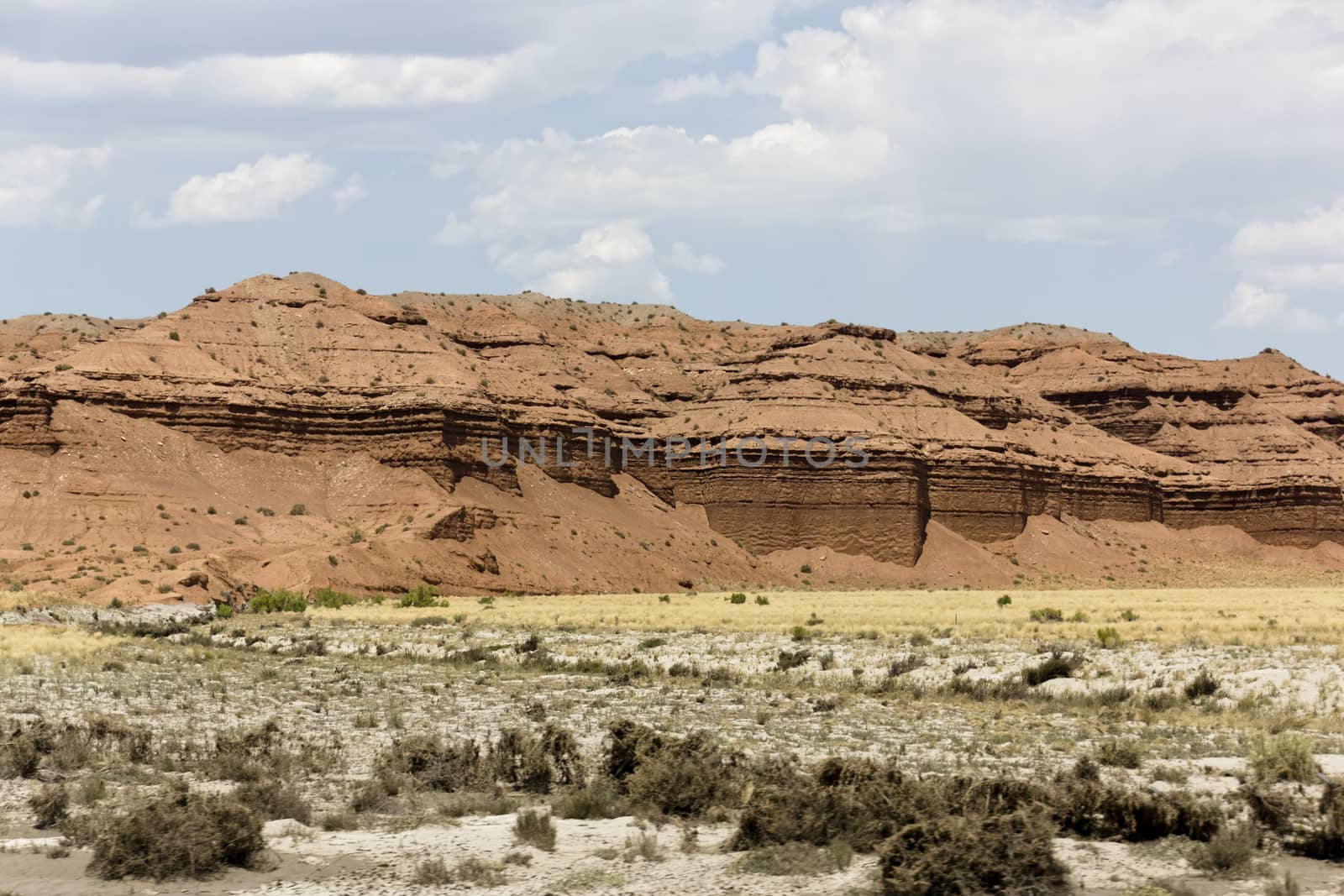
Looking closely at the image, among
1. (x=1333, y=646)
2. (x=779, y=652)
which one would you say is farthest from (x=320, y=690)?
(x=1333, y=646)

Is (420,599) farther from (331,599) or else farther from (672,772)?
(672,772)

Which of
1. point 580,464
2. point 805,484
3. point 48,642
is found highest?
point 580,464

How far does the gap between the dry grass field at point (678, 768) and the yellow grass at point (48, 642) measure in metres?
0.17

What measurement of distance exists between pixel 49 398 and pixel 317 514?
39.4 ft

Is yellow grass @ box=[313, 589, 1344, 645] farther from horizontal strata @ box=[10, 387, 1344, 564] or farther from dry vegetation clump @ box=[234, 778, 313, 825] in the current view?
dry vegetation clump @ box=[234, 778, 313, 825]

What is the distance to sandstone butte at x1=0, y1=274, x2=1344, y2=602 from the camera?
52969 mm

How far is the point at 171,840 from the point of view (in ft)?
35.6

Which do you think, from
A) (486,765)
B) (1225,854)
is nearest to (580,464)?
(486,765)

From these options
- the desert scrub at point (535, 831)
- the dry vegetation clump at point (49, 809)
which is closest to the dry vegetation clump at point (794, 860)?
the desert scrub at point (535, 831)

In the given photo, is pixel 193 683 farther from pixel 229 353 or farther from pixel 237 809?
pixel 229 353

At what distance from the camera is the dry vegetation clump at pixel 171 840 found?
35.0ft

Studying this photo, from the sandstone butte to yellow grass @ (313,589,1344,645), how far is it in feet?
23.3

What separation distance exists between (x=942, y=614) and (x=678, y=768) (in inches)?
1146

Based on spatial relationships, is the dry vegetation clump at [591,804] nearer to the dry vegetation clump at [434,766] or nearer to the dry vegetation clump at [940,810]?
the dry vegetation clump at [434,766]
